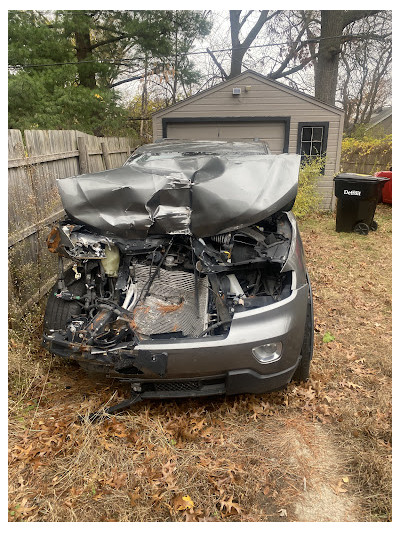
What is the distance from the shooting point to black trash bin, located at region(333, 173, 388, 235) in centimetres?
765

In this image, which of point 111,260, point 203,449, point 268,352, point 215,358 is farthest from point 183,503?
point 111,260

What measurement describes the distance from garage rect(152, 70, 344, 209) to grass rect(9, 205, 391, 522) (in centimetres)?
754

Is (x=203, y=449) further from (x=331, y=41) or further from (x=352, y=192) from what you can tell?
(x=331, y=41)

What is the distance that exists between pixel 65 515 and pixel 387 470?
77.3 inches

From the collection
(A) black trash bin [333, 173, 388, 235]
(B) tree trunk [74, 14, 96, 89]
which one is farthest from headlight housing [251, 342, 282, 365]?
(B) tree trunk [74, 14, 96, 89]

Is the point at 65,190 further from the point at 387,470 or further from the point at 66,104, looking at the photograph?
the point at 66,104

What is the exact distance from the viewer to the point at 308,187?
31.2ft

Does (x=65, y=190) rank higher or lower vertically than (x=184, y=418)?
higher

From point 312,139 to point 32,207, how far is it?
807 cm

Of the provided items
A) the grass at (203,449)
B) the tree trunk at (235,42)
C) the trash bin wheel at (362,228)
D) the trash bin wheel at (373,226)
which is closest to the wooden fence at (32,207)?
the grass at (203,449)

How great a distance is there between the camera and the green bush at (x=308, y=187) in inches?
368

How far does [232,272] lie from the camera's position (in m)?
2.95

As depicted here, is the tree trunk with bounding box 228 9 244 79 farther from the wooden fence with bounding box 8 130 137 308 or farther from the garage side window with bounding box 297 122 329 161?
the wooden fence with bounding box 8 130 137 308

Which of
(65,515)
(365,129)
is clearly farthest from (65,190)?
(365,129)
